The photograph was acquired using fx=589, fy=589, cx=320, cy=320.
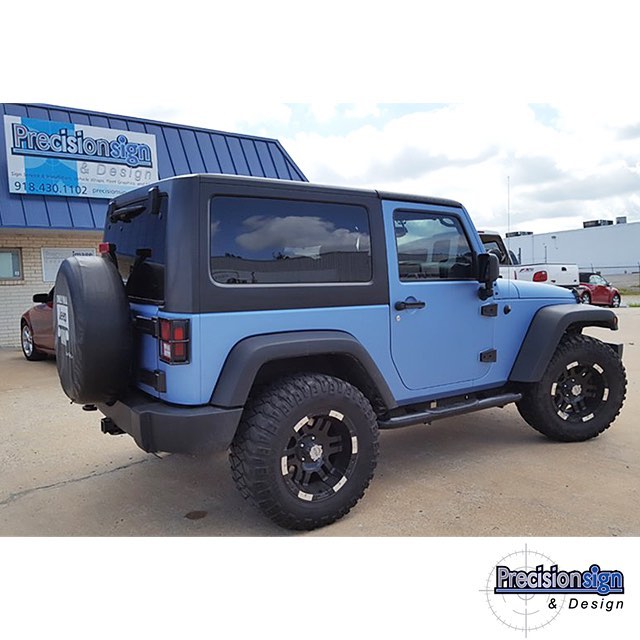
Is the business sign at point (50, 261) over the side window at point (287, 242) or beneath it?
over

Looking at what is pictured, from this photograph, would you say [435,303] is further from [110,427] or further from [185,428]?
[110,427]

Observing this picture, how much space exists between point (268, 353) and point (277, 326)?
23cm

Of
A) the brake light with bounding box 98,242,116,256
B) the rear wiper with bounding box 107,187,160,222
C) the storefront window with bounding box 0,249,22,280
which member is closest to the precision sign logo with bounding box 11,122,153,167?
the storefront window with bounding box 0,249,22,280

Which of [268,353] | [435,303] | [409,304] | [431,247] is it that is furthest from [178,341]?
→ [431,247]

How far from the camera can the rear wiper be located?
11.3 ft

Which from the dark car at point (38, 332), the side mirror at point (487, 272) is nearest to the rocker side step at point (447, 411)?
the side mirror at point (487, 272)

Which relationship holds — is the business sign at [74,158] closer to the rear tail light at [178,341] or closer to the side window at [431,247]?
the side window at [431,247]

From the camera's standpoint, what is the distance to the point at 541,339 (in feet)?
15.6

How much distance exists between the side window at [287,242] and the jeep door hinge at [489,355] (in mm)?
1264

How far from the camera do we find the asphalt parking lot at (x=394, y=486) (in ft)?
11.7

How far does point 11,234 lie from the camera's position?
11445mm

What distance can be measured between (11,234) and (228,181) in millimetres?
9768

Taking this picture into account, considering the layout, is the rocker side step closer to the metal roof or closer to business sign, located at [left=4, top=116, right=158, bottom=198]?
the metal roof

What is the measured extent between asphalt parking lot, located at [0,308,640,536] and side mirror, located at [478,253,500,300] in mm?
1357
